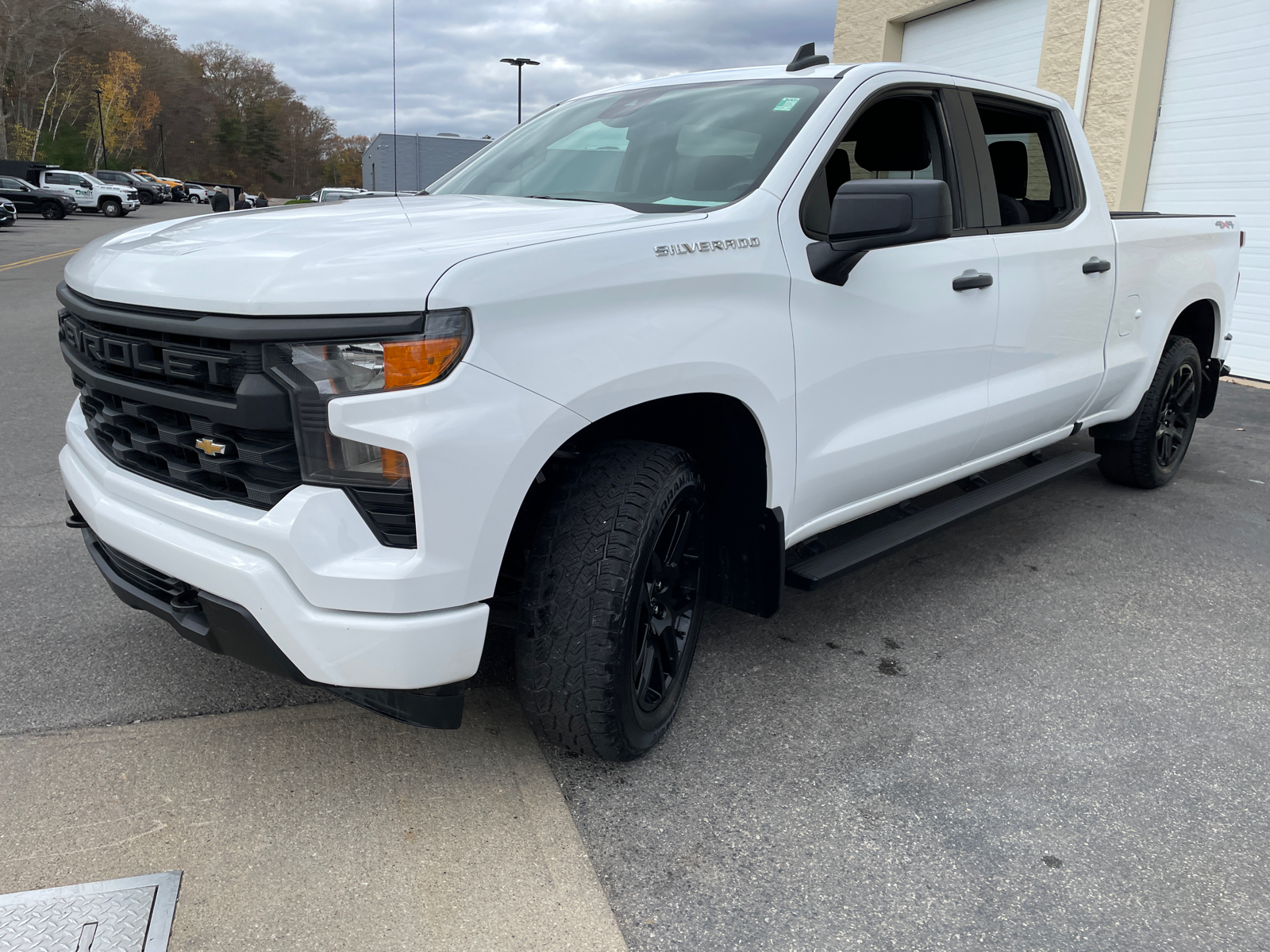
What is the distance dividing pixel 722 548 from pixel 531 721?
0.78 metres

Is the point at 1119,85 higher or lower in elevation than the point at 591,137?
higher

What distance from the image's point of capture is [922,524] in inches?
134

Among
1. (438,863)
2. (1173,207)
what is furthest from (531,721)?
(1173,207)

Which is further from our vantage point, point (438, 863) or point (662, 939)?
point (438, 863)

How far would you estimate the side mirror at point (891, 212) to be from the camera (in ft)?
8.14

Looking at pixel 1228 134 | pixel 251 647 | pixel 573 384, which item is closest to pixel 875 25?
pixel 1228 134

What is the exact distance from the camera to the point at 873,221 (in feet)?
8.19

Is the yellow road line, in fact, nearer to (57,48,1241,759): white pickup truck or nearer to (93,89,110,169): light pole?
(57,48,1241,759): white pickup truck

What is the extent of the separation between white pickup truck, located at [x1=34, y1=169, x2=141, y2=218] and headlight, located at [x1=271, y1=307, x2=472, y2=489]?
44.1m

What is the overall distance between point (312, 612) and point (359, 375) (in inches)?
19.1

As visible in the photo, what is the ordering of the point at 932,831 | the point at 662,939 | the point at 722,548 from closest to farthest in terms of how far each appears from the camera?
the point at 662,939
the point at 932,831
the point at 722,548

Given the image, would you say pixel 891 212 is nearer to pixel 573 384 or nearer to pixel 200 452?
pixel 573 384

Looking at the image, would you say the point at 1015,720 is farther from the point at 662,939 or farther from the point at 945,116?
the point at 945,116

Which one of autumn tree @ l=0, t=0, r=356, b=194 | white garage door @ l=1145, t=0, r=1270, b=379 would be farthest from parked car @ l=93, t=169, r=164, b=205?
white garage door @ l=1145, t=0, r=1270, b=379
